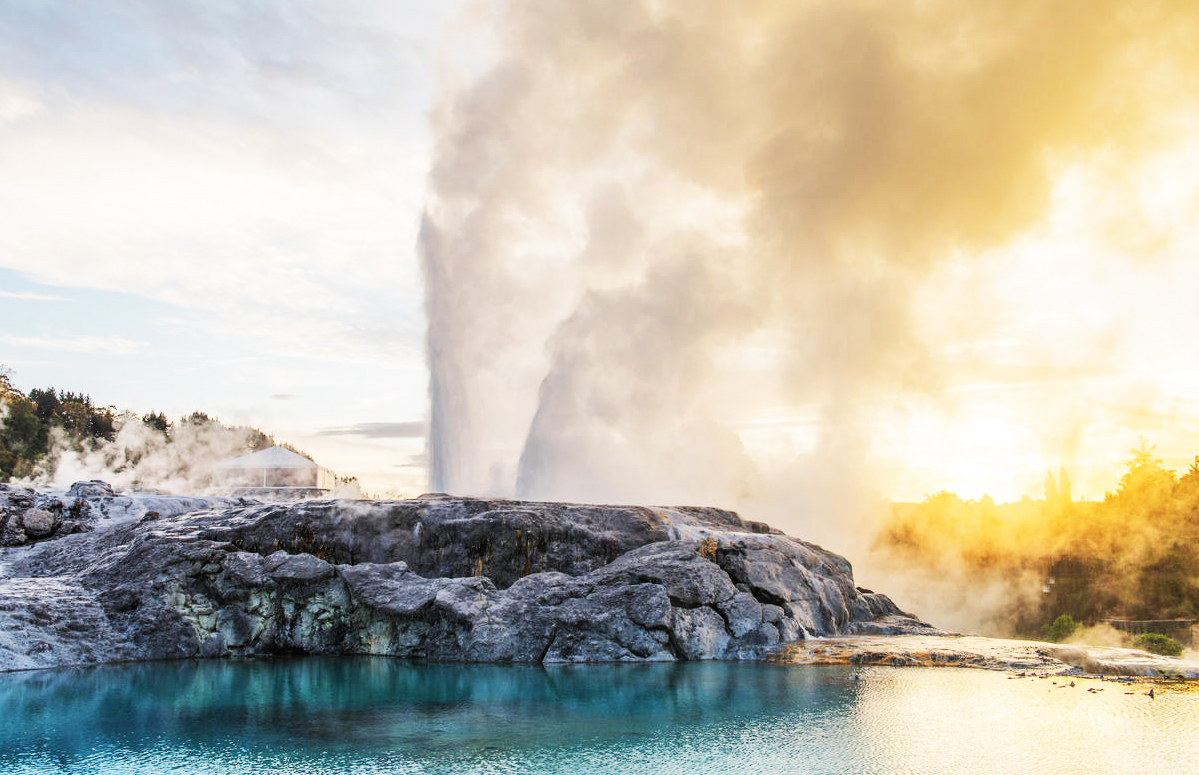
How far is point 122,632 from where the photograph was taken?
25078 millimetres

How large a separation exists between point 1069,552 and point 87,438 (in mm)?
80033

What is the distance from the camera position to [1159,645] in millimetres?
37156

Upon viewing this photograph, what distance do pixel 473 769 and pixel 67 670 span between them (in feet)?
51.0

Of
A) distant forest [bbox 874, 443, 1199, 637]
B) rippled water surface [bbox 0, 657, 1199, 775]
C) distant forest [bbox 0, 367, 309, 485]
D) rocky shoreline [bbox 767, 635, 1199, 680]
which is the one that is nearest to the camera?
rippled water surface [bbox 0, 657, 1199, 775]

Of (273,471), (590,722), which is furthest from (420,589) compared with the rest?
(273,471)

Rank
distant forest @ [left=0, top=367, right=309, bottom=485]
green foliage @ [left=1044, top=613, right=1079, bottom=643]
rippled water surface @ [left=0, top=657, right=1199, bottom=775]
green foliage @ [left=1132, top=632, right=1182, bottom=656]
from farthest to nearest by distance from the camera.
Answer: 1. distant forest @ [left=0, top=367, right=309, bottom=485]
2. green foliage @ [left=1044, top=613, right=1079, bottom=643]
3. green foliage @ [left=1132, top=632, right=1182, bottom=656]
4. rippled water surface @ [left=0, top=657, right=1199, bottom=775]

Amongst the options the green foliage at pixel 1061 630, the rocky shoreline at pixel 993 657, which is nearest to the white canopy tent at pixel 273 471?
the rocky shoreline at pixel 993 657

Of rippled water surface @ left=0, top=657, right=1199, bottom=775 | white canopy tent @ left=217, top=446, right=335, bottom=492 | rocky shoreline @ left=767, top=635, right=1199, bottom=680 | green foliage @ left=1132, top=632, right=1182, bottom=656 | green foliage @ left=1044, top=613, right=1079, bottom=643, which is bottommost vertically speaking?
green foliage @ left=1044, top=613, right=1079, bottom=643

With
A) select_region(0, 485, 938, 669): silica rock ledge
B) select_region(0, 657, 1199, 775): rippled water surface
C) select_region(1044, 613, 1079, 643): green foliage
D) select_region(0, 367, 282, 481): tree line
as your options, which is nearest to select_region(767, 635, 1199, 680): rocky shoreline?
select_region(0, 657, 1199, 775): rippled water surface

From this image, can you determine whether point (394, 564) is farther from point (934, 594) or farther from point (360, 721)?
point (934, 594)

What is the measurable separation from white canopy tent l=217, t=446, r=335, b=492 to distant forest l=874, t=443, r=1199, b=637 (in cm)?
4491

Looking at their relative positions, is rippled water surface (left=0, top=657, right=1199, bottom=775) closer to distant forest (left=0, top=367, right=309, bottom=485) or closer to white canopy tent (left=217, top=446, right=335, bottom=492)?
white canopy tent (left=217, top=446, right=335, bottom=492)

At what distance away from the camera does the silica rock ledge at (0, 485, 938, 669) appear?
25312 mm

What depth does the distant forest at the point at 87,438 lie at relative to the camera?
66.2m
